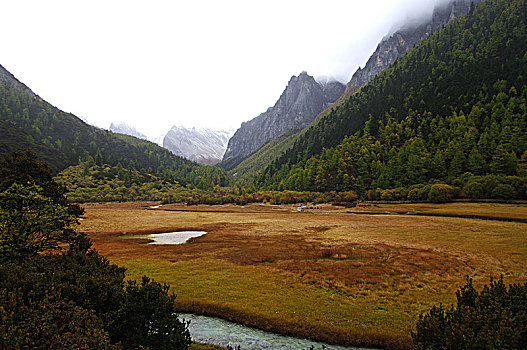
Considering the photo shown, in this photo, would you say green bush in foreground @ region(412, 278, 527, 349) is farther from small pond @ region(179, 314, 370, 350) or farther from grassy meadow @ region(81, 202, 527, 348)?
small pond @ region(179, 314, 370, 350)

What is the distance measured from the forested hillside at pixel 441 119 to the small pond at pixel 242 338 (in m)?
86.0

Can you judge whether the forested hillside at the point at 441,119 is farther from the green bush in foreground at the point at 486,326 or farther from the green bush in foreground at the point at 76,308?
the green bush in foreground at the point at 76,308

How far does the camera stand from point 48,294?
717 centimetres

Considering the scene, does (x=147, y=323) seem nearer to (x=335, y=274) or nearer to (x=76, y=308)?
(x=76, y=308)

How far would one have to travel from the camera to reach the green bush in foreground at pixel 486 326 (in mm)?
5848

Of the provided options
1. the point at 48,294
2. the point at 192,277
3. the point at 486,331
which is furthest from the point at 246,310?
the point at 486,331

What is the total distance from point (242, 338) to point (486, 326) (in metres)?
10.6

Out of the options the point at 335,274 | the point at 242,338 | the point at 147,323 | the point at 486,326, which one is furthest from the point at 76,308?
the point at 335,274

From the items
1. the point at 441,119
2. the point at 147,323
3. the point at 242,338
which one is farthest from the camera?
the point at 441,119

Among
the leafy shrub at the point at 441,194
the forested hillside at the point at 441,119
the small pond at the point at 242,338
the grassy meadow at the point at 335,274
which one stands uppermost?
the forested hillside at the point at 441,119

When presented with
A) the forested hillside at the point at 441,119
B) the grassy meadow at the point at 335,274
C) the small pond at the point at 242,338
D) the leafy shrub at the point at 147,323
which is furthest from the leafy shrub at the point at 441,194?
the leafy shrub at the point at 147,323

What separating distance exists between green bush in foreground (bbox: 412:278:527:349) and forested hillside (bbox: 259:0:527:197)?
84.5 metres

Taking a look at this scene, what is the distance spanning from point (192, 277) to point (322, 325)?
469 inches

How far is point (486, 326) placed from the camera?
248 inches
